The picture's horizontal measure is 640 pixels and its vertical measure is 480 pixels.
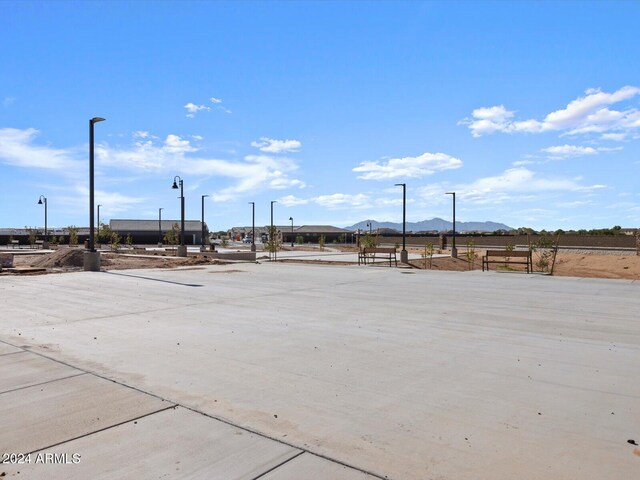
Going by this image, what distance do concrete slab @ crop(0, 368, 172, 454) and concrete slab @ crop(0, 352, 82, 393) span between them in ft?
0.74

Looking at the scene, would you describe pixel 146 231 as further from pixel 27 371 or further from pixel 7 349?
pixel 27 371

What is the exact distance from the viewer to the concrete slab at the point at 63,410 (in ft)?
12.1

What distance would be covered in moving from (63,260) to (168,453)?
23735 mm

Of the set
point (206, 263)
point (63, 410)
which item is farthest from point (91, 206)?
A: point (63, 410)

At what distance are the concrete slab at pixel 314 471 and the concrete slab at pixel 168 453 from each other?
3.4 inches

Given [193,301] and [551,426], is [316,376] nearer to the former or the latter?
[551,426]

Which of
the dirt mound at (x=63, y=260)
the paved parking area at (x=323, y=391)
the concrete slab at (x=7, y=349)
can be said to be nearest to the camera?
the paved parking area at (x=323, y=391)

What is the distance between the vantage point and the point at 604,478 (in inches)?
123

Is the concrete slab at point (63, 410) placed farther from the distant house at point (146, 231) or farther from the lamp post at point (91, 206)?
the distant house at point (146, 231)

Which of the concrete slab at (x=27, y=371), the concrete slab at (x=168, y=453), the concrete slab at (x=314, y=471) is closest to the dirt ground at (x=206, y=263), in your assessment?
the concrete slab at (x=27, y=371)

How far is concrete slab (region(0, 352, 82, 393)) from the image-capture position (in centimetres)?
505

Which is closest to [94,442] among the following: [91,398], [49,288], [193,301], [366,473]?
[91,398]

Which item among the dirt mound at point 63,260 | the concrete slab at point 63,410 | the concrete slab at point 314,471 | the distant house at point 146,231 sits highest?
the distant house at point 146,231

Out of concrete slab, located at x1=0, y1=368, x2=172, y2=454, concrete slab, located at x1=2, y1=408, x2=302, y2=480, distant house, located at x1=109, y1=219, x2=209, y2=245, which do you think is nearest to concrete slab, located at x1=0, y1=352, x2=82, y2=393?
concrete slab, located at x1=0, y1=368, x2=172, y2=454
